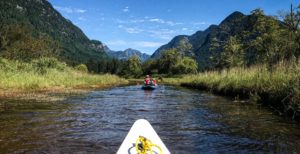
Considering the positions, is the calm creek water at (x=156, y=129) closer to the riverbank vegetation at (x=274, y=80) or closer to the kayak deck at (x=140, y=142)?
the riverbank vegetation at (x=274, y=80)

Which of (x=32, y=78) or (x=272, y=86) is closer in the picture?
(x=272, y=86)

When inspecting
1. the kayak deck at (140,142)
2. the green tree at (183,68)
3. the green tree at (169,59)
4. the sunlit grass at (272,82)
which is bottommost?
the kayak deck at (140,142)

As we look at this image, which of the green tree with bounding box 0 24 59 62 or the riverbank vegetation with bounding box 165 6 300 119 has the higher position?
the green tree with bounding box 0 24 59 62

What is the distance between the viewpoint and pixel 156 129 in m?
9.41

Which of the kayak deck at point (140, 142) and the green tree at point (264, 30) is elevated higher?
the green tree at point (264, 30)

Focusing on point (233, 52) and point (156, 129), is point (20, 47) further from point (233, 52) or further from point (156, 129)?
point (156, 129)

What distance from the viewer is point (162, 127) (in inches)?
384

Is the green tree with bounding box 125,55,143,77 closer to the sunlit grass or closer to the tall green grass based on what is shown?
the tall green grass

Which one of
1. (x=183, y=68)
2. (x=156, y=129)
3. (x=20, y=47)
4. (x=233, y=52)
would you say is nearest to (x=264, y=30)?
(x=233, y=52)

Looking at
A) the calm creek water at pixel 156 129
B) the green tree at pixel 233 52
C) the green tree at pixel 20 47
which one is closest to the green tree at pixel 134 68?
the green tree at pixel 233 52

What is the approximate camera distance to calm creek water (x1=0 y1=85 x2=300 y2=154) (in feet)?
23.9

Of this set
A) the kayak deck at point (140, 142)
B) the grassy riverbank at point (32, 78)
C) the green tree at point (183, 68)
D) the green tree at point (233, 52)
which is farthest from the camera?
the green tree at point (183, 68)

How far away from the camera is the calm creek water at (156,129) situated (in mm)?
7273

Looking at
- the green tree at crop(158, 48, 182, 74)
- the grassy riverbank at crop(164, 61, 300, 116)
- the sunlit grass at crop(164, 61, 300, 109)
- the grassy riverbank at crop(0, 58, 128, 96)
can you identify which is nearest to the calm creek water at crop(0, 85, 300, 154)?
the grassy riverbank at crop(164, 61, 300, 116)
